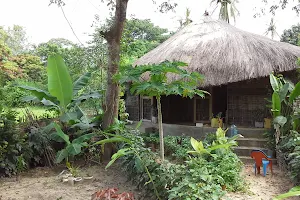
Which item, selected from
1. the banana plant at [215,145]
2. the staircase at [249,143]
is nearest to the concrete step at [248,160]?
the staircase at [249,143]

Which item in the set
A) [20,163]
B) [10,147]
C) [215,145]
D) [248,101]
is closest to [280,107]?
[248,101]

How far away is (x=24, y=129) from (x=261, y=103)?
624 centimetres

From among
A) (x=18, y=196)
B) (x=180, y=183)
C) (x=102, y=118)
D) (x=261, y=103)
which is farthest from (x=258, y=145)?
(x=18, y=196)

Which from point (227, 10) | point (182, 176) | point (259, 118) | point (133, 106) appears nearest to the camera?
point (182, 176)

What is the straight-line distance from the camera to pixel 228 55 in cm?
746

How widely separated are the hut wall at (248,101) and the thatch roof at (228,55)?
2.52 ft

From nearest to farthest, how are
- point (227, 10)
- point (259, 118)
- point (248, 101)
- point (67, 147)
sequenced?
point (67, 147) → point (259, 118) → point (248, 101) → point (227, 10)

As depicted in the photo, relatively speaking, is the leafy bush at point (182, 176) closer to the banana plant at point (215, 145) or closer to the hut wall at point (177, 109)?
the banana plant at point (215, 145)

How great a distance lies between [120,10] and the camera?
5.59 metres

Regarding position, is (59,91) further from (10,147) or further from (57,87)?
(10,147)

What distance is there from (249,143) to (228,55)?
242cm

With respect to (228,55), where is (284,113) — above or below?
below

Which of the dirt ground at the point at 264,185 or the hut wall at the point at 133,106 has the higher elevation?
the hut wall at the point at 133,106

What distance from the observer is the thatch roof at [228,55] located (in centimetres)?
702
